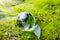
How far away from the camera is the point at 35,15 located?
386 cm

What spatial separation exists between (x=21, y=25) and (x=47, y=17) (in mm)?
528

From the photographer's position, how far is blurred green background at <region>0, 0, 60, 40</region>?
3.46 meters

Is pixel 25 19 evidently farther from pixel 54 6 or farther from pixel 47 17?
pixel 54 6

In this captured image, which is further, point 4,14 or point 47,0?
point 47,0

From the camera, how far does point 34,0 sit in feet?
14.6

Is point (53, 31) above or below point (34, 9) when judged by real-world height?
below

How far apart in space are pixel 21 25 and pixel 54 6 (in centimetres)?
84

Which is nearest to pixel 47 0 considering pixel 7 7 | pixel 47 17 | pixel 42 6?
pixel 42 6

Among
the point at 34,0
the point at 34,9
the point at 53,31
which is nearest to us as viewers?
the point at 53,31

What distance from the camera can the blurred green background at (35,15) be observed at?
136 inches

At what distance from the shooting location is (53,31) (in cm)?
350

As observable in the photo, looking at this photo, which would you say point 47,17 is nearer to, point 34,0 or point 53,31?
point 53,31

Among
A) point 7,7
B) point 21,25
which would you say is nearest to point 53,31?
point 21,25

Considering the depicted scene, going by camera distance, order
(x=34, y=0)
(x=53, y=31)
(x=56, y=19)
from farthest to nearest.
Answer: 1. (x=34, y=0)
2. (x=56, y=19)
3. (x=53, y=31)
